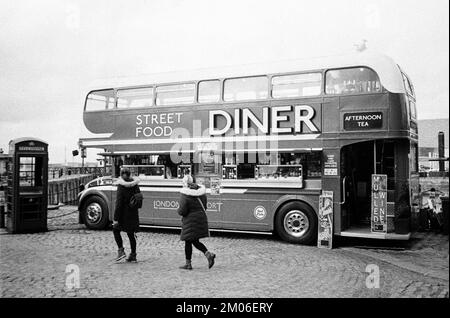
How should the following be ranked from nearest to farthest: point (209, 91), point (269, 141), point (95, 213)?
point (269, 141) < point (209, 91) < point (95, 213)

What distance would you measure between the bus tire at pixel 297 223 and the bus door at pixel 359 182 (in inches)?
42.0

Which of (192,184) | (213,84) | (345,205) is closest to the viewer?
(192,184)

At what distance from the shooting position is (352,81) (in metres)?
9.69

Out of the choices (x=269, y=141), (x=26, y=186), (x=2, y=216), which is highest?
(x=269, y=141)

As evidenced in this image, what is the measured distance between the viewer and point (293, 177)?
10.2 m

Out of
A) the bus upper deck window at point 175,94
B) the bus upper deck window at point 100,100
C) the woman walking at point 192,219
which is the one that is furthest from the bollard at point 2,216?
the woman walking at point 192,219

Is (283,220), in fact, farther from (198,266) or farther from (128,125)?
(128,125)

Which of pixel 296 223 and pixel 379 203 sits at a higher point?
pixel 379 203

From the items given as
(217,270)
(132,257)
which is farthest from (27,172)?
(217,270)

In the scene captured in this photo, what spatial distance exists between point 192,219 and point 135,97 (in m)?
5.94

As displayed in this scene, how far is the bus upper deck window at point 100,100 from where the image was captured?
488 inches

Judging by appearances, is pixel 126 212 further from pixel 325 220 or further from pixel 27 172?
pixel 27 172
